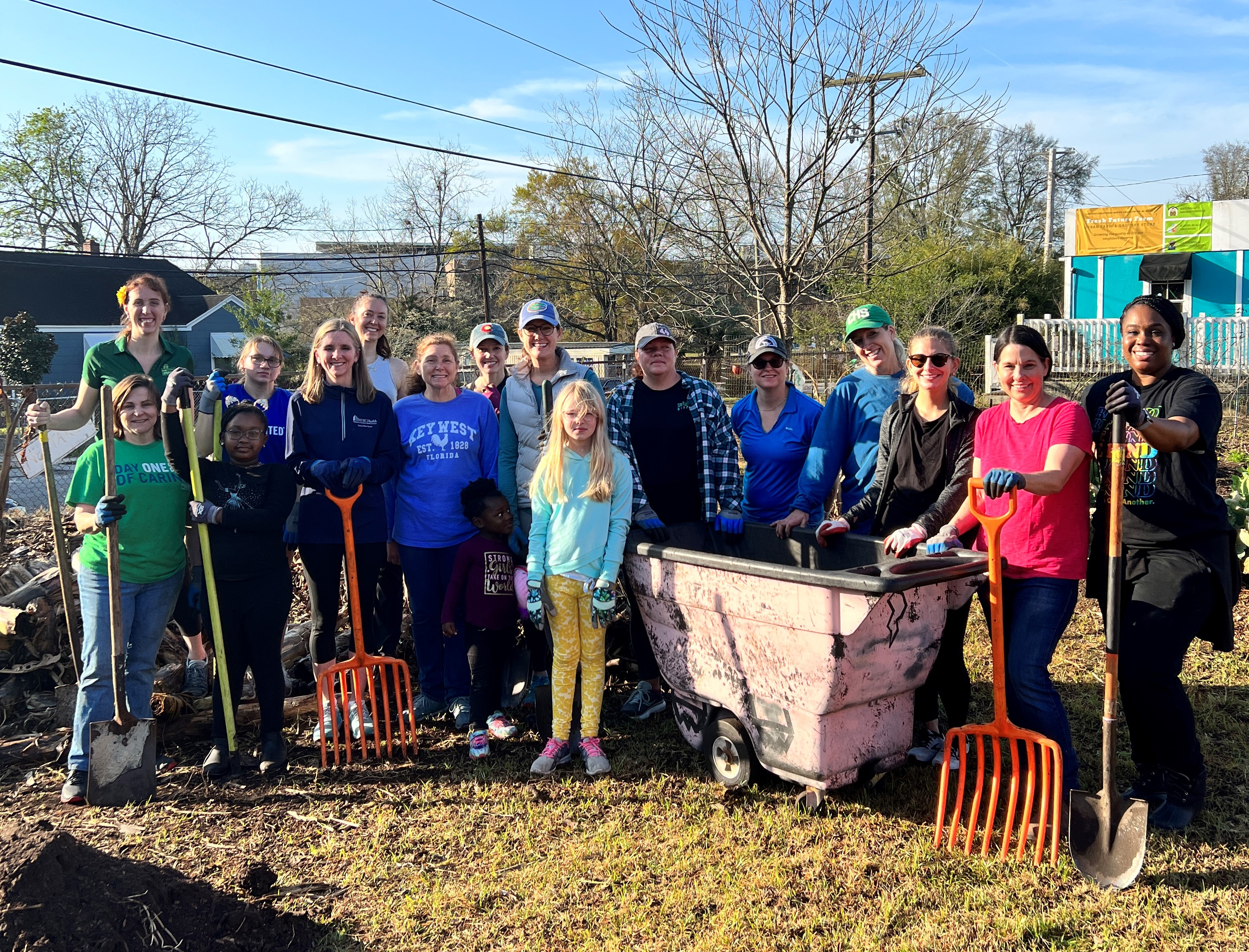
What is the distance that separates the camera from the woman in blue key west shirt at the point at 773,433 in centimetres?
459

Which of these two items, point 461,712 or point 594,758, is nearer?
point 594,758

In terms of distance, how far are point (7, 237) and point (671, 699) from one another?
38.9m

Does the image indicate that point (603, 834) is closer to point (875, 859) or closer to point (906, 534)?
point (875, 859)

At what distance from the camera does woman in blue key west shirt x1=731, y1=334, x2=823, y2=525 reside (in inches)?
181

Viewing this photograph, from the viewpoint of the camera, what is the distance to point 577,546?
4102 mm

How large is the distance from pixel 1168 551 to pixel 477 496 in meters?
2.99

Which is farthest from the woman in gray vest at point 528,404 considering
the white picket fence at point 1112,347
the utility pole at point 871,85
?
the white picket fence at point 1112,347

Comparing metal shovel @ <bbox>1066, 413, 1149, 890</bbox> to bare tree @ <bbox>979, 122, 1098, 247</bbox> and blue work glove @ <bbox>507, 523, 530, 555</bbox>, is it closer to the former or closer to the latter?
blue work glove @ <bbox>507, 523, 530, 555</bbox>

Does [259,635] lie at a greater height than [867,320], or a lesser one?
lesser

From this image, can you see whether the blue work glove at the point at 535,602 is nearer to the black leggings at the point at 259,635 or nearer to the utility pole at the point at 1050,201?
the black leggings at the point at 259,635

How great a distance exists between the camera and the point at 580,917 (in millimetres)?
3064

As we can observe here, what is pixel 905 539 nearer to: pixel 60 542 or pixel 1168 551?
pixel 1168 551

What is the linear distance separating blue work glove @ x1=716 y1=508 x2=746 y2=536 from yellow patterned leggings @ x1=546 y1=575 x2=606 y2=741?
74cm

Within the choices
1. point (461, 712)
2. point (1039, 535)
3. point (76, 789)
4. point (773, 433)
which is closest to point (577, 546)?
point (773, 433)
